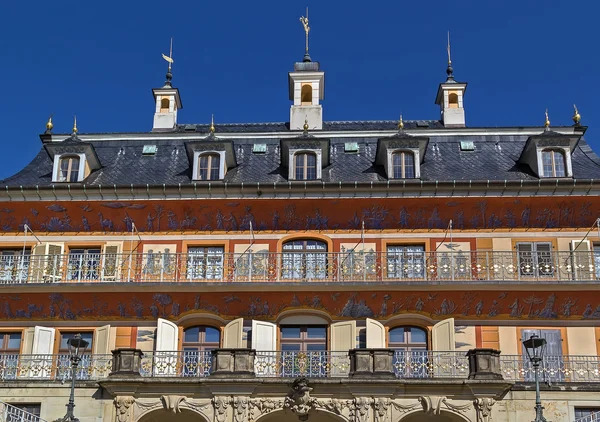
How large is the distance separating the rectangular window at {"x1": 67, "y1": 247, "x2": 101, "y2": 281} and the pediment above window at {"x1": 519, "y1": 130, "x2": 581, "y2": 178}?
13.8 meters

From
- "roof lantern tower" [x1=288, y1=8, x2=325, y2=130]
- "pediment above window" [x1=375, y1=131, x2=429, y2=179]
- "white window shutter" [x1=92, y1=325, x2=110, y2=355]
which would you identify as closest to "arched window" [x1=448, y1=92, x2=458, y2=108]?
"roof lantern tower" [x1=288, y1=8, x2=325, y2=130]

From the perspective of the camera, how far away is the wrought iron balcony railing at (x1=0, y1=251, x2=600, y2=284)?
29156 mm

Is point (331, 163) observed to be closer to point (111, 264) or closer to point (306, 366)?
point (111, 264)

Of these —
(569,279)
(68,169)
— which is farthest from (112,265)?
(569,279)

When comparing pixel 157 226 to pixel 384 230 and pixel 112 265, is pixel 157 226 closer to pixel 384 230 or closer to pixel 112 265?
pixel 112 265

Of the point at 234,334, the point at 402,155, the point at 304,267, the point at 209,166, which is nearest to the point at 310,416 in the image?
the point at 234,334

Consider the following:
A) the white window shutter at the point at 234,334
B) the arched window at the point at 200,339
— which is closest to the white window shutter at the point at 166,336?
the arched window at the point at 200,339

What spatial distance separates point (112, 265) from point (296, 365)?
677 centimetres

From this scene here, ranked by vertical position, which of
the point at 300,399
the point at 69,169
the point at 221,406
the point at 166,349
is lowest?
the point at 221,406

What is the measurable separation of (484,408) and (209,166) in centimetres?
1166

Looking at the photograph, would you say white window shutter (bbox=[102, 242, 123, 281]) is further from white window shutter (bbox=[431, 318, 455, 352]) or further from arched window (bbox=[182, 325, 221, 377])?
white window shutter (bbox=[431, 318, 455, 352])

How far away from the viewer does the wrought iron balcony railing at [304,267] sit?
95.7ft

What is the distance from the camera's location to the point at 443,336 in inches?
1097

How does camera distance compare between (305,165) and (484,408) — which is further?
(305,165)
